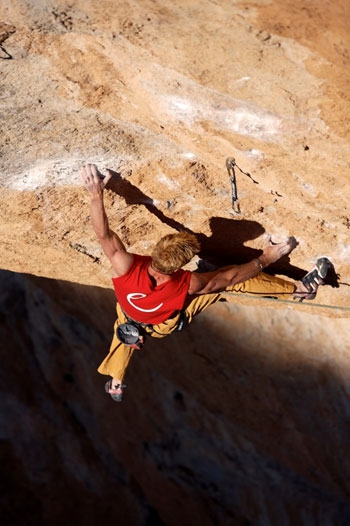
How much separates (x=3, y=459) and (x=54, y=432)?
2.26 ft

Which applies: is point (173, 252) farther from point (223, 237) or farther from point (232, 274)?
point (223, 237)

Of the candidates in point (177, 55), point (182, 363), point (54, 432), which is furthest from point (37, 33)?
point (54, 432)

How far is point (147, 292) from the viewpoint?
2.66 metres

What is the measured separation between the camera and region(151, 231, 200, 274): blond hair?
8.04ft

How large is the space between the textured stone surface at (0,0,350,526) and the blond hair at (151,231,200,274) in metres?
0.47

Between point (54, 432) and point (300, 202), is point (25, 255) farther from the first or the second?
point (54, 432)

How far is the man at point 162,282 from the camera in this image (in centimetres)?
247

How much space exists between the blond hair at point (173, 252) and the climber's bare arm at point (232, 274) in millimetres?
289

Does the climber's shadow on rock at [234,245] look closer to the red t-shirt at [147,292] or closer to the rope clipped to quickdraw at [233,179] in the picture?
the rope clipped to quickdraw at [233,179]

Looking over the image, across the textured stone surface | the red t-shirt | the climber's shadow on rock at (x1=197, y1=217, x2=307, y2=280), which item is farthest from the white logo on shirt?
the climber's shadow on rock at (x1=197, y1=217, x2=307, y2=280)

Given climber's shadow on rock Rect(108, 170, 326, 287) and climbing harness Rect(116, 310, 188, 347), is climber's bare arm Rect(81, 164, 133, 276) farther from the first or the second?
climbing harness Rect(116, 310, 188, 347)

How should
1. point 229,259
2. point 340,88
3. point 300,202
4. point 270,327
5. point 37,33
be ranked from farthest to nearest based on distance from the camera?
point 270,327, point 229,259, point 300,202, point 37,33, point 340,88

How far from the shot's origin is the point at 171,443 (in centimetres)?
559

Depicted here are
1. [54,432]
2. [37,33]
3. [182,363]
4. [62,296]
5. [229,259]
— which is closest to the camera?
[37,33]
